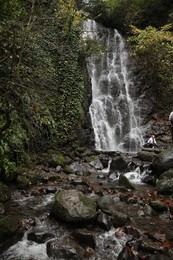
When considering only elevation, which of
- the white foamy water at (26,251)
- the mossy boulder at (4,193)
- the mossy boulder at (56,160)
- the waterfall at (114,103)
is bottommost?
the white foamy water at (26,251)

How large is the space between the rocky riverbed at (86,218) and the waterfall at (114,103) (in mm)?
6712

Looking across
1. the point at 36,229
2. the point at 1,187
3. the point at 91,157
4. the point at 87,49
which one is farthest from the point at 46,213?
the point at 87,49

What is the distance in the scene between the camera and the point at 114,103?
18422 millimetres

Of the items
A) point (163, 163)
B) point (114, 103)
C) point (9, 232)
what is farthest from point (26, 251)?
point (114, 103)

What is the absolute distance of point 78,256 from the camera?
4.63 metres

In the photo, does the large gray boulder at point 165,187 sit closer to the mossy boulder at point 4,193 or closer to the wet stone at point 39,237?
the wet stone at point 39,237

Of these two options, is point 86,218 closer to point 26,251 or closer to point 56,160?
point 26,251

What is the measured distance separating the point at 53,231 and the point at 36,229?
0.38 m

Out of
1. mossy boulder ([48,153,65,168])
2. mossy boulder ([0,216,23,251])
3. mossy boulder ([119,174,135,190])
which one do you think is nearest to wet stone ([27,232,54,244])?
mossy boulder ([0,216,23,251])

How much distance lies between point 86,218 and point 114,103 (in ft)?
44.2

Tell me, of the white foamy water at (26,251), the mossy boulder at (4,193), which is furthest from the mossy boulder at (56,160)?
the white foamy water at (26,251)

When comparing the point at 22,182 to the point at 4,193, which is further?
the point at 22,182

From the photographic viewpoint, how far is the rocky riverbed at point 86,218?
485 centimetres

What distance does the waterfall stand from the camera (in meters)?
16.6
